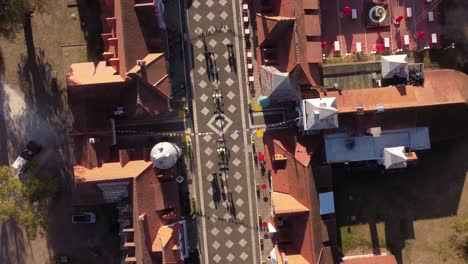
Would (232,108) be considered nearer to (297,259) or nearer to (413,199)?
(297,259)

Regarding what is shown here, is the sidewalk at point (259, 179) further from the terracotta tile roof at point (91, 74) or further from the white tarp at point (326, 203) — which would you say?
the terracotta tile roof at point (91, 74)

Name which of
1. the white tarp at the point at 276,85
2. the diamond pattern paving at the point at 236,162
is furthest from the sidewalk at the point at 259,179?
the diamond pattern paving at the point at 236,162

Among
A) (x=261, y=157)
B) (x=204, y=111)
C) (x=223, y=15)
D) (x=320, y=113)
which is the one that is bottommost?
(x=261, y=157)

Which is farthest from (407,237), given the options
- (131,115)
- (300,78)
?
(131,115)

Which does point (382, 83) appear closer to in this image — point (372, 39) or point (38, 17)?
point (372, 39)

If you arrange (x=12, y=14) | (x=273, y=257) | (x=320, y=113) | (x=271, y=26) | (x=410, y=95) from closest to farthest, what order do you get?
(x=320, y=113) < (x=12, y=14) < (x=271, y=26) < (x=410, y=95) < (x=273, y=257)

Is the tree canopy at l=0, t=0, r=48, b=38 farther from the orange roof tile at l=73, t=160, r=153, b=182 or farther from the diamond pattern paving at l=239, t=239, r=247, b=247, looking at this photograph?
the diamond pattern paving at l=239, t=239, r=247, b=247

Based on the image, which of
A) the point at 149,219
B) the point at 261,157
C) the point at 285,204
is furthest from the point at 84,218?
the point at 285,204
